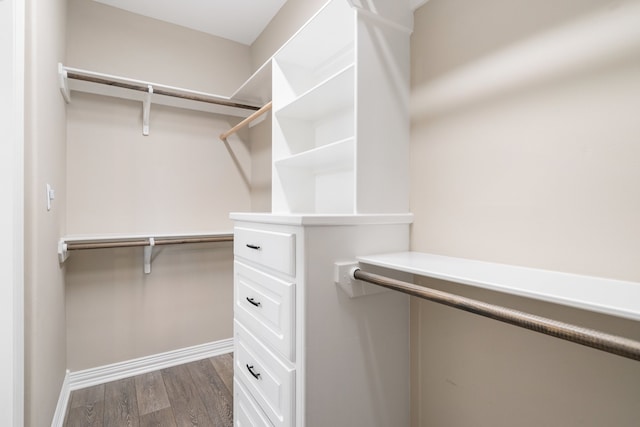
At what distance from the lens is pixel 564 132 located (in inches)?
33.6

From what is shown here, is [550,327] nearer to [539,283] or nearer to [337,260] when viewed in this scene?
[539,283]

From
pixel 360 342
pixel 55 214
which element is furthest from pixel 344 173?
pixel 55 214

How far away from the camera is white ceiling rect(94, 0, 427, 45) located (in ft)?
7.05

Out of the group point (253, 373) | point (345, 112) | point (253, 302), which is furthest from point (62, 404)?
point (345, 112)

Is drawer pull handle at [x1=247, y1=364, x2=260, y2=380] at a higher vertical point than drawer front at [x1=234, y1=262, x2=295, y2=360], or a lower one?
lower

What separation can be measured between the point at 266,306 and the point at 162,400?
49.1 inches

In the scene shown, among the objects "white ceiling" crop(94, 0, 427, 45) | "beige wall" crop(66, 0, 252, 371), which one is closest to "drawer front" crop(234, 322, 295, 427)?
"beige wall" crop(66, 0, 252, 371)

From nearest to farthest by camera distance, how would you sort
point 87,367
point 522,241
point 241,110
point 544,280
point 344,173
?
point 544,280
point 522,241
point 344,173
point 87,367
point 241,110

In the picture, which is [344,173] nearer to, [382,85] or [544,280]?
[382,85]

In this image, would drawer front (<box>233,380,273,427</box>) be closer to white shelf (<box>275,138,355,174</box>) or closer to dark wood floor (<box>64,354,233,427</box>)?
dark wood floor (<box>64,354,233,427</box>)

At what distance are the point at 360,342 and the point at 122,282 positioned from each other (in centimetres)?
189

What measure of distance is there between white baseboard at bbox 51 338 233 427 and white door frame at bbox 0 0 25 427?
0.87 m

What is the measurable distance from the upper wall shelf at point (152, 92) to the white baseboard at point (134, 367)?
5.44 ft

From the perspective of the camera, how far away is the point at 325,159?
150cm
